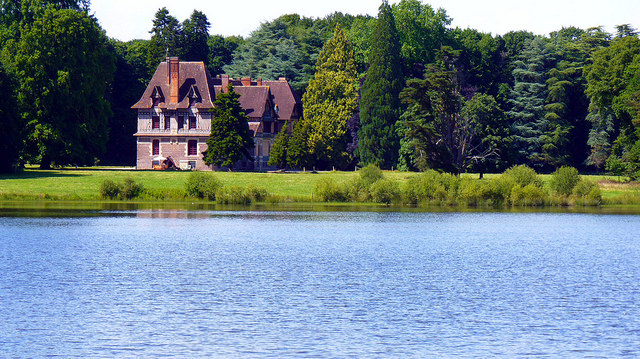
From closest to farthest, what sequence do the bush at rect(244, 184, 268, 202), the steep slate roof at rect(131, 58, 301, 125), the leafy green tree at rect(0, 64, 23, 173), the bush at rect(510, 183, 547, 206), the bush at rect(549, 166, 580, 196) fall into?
the bush at rect(510, 183, 547, 206), the bush at rect(549, 166, 580, 196), the bush at rect(244, 184, 268, 202), the leafy green tree at rect(0, 64, 23, 173), the steep slate roof at rect(131, 58, 301, 125)

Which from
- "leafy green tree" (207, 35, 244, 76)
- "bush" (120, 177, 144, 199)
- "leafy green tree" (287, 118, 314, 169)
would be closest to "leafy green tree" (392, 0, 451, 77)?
"leafy green tree" (287, 118, 314, 169)

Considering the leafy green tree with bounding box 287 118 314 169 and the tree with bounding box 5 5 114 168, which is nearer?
the tree with bounding box 5 5 114 168

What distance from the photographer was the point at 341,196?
231ft

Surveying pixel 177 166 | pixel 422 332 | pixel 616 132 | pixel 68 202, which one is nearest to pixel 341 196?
pixel 68 202

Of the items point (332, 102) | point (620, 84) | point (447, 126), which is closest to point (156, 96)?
point (332, 102)

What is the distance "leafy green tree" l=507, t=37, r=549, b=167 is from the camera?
9568cm

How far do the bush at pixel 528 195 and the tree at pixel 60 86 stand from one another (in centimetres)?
4038

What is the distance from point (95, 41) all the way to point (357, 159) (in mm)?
A: 31001

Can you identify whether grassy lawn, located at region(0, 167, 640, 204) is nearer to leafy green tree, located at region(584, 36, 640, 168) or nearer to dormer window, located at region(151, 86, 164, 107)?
leafy green tree, located at region(584, 36, 640, 168)

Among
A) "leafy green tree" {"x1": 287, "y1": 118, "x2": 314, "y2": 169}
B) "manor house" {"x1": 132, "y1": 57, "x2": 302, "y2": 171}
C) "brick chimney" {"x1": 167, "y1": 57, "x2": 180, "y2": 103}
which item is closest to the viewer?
"leafy green tree" {"x1": 287, "y1": 118, "x2": 314, "y2": 169}

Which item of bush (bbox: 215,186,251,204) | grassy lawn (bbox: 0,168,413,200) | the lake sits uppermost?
grassy lawn (bbox: 0,168,413,200)

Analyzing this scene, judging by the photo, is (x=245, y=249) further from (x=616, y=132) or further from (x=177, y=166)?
(x=616, y=132)

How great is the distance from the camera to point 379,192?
6862cm

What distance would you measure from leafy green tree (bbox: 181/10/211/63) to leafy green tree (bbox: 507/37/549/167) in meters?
43.0
